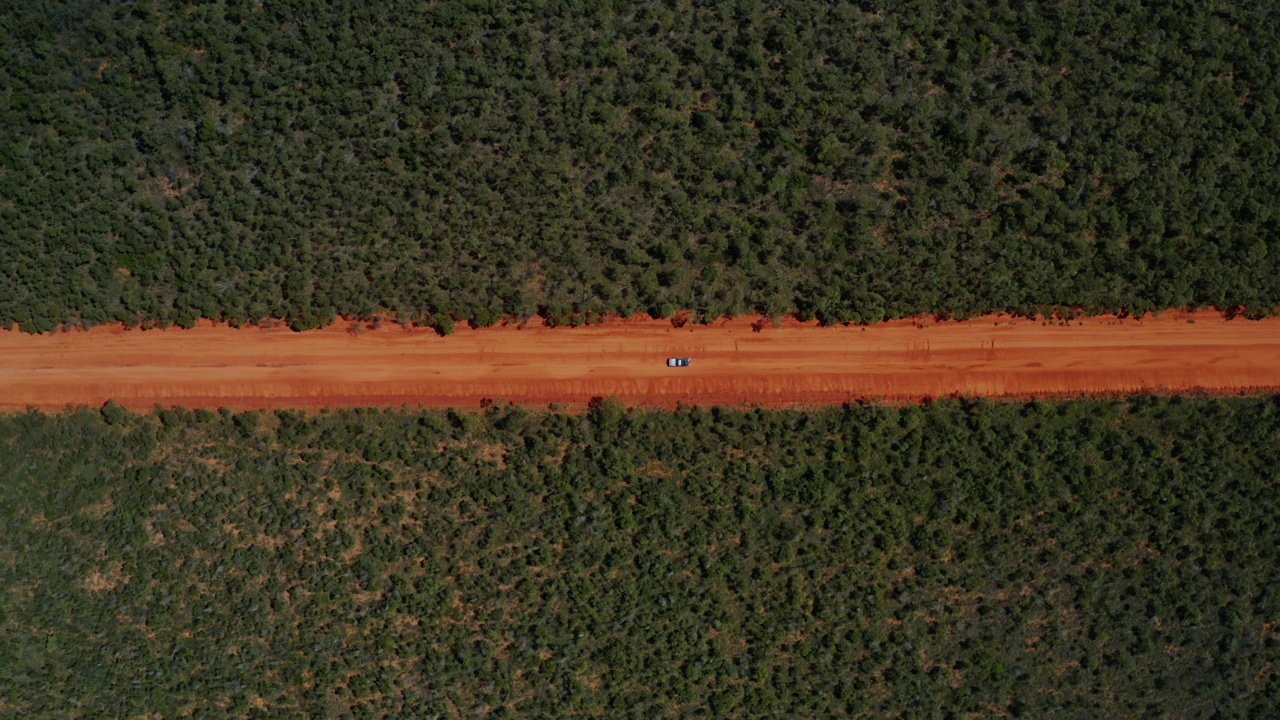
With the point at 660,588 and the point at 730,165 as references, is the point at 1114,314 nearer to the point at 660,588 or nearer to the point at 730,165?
the point at 730,165

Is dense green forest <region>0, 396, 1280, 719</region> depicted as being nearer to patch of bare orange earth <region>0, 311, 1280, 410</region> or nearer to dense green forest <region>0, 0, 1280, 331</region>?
patch of bare orange earth <region>0, 311, 1280, 410</region>

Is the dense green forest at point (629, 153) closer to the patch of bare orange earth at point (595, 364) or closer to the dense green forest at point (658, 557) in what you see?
the patch of bare orange earth at point (595, 364)

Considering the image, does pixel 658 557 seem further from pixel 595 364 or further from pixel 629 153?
pixel 629 153

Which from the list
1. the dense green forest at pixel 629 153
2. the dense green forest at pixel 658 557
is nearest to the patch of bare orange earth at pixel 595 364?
the dense green forest at pixel 658 557

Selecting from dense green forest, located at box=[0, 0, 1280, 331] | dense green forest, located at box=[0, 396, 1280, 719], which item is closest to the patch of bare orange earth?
dense green forest, located at box=[0, 396, 1280, 719]

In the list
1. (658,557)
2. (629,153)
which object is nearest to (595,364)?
(658,557)
